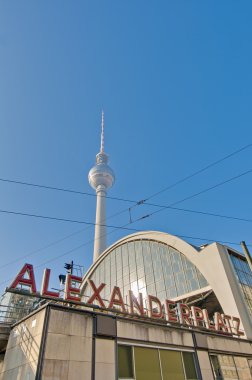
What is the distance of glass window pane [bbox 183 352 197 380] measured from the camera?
1753cm

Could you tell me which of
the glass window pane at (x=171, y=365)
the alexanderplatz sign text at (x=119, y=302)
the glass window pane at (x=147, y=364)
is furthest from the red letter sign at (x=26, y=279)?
the glass window pane at (x=171, y=365)

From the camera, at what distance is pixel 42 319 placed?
13.9 m

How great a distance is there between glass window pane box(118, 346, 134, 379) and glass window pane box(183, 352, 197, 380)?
173 inches

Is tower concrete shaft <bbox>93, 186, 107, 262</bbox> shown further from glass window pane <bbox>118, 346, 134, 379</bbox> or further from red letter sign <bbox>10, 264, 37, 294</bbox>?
glass window pane <bbox>118, 346, 134, 379</bbox>

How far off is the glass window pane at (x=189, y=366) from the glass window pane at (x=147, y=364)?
245cm

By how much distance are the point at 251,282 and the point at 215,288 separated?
565cm

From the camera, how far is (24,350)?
46.7ft

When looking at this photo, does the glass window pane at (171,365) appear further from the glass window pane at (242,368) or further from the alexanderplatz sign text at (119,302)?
the glass window pane at (242,368)

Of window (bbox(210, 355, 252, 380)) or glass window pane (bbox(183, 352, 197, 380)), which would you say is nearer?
glass window pane (bbox(183, 352, 197, 380))

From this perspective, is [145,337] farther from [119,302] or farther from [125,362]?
[119,302]

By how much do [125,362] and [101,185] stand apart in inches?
4038

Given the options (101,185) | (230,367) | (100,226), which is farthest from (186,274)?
(101,185)

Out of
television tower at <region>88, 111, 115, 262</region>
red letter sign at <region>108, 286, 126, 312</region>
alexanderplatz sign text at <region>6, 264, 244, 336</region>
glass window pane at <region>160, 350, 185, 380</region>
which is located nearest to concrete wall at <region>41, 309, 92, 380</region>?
alexanderplatz sign text at <region>6, 264, 244, 336</region>

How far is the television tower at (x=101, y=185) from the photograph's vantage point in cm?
9124
